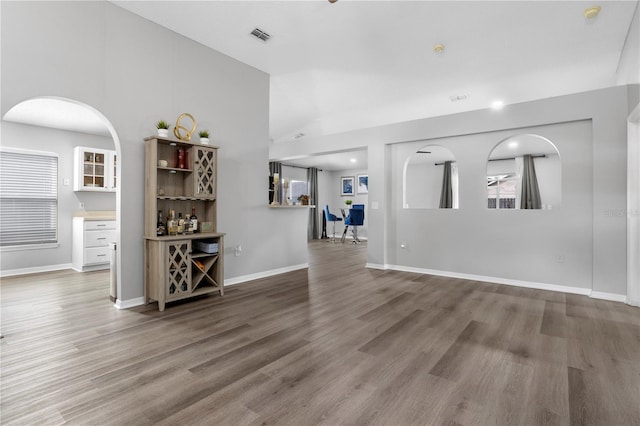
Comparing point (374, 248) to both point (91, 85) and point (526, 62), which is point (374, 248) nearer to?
point (526, 62)

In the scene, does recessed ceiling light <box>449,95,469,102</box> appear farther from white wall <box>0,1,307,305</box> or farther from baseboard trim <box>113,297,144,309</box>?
baseboard trim <box>113,297,144,309</box>

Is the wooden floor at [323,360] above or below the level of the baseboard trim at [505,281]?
below

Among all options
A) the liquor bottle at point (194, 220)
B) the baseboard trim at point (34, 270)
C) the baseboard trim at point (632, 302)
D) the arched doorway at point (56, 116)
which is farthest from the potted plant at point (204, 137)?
the baseboard trim at point (632, 302)

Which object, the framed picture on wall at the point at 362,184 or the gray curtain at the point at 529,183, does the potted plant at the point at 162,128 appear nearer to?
the framed picture on wall at the point at 362,184

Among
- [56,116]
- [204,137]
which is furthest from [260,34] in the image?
[56,116]

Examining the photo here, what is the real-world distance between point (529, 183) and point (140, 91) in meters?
9.75

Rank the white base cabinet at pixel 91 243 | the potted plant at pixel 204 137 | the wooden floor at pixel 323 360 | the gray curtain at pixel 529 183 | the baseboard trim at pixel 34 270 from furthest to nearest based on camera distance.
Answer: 1. the gray curtain at pixel 529 183
2. the white base cabinet at pixel 91 243
3. the baseboard trim at pixel 34 270
4. the potted plant at pixel 204 137
5. the wooden floor at pixel 323 360

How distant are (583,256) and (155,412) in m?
4.64

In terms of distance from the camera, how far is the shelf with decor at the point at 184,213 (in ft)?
10.5

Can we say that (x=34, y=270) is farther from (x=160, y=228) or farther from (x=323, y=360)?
(x=323, y=360)

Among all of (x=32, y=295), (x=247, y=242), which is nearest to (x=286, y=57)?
(x=247, y=242)

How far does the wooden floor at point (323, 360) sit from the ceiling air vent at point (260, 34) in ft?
10.3

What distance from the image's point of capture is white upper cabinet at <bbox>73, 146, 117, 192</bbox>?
18.0ft

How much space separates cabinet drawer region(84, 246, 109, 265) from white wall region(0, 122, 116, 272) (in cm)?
65
